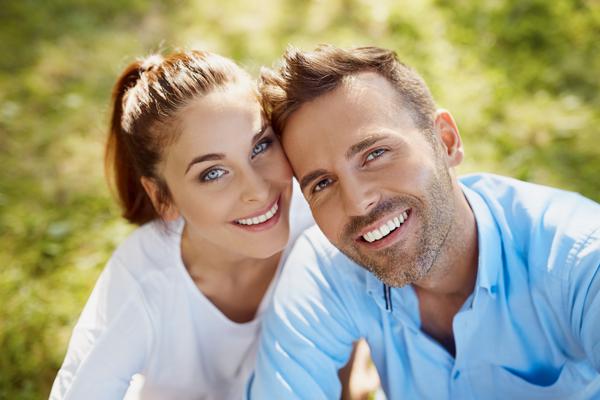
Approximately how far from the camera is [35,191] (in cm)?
408

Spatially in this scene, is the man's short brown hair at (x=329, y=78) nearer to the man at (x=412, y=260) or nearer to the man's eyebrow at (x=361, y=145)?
the man at (x=412, y=260)

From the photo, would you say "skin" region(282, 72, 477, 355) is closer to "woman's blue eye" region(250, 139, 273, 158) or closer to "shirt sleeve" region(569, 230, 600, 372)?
"woman's blue eye" region(250, 139, 273, 158)

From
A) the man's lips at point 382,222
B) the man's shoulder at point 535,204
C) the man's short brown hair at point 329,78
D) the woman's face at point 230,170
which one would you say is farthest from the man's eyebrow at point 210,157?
the man's shoulder at point 535,204

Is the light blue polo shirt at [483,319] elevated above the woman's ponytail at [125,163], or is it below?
below

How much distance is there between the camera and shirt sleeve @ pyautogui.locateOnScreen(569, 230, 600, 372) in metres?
1.73

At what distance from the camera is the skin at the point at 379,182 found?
193 centimetres

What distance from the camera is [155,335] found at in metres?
2.41

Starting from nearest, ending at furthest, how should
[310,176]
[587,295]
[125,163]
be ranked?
[587,295] → [310,176] → [125,163]

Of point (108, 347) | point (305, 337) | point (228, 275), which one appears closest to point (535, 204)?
point (305, 337)

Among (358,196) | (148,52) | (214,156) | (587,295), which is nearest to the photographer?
(587,295)

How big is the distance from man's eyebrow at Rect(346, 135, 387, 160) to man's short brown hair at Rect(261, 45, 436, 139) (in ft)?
0.67

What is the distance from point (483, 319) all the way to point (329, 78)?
3.18 ft

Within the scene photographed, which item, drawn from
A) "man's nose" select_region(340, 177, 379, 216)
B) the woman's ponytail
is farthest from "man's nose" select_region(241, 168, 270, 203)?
the woman's ponytail

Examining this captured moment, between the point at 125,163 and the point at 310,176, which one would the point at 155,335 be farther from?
the point at 310,176
